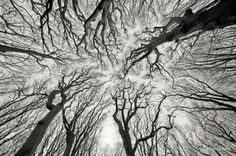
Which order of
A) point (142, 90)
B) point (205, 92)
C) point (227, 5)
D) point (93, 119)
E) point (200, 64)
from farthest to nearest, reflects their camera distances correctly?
Answer: point (142, 90)
point (93, 119)
point (205, 92)
point (200, 64)
point (227, 5)

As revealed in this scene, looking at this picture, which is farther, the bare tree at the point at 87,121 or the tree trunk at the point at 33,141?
the bare tree at the point at 87,121

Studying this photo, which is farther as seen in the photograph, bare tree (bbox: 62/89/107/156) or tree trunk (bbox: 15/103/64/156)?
bare tree (bbox: 62/89/107/156)

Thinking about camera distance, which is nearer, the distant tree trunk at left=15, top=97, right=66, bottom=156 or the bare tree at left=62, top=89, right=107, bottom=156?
the distant tree trunk at left=15, top=97, right=66, bottom=156

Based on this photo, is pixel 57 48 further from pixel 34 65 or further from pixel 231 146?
pixel 231 146

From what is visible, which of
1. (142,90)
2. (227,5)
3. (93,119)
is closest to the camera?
(227,5)

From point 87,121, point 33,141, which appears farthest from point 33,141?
point 87,121

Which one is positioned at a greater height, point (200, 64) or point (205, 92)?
point (200, 64)

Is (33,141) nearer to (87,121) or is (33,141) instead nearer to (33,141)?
(33,141)

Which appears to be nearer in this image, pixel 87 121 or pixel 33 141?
pixel 33 141

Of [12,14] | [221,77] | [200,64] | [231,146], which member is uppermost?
[12,14]

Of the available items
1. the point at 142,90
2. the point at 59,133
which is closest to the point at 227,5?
the point at 142,90

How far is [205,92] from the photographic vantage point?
5012mm

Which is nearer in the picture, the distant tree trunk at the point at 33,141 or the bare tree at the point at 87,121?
the distant tree trunk at the point at 33,141

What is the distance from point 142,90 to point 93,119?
3.47 metres
